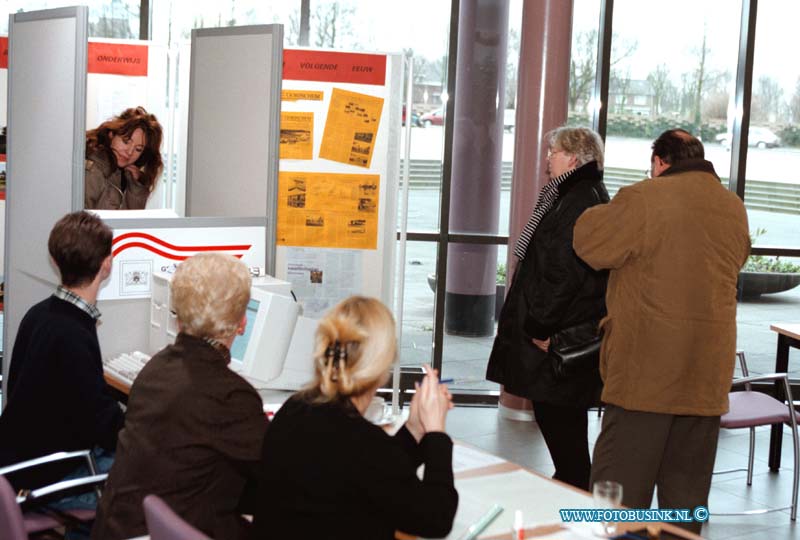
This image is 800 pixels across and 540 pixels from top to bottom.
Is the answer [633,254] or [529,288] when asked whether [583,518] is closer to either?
[633,254]

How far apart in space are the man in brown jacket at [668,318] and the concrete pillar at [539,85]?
260cm

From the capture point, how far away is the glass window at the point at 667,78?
22.4ft

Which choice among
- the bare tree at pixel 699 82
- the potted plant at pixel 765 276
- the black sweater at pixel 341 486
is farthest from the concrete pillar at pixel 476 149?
the black sweater at pixel 341 486

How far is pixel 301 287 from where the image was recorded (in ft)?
17.0

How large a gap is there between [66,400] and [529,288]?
1741mm

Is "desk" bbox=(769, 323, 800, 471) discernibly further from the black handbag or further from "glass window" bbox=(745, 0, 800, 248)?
"glass window" bbox=(745, 0, 800, 248)

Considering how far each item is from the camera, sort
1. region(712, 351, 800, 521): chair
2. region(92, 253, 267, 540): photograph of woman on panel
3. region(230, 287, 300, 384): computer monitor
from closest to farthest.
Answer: region(92, 253, 267, 540): photograph of woman on panel, region(230, 287, 300, 384): computer monitor, region(712, 351, 800, 521): chair

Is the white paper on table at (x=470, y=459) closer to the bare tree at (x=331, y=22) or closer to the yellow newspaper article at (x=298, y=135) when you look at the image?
the yellow newspaper article at (x=298, y=135)

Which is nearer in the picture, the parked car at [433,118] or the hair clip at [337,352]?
the hair clip at [337,352]

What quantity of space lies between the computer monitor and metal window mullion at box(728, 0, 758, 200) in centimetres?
437

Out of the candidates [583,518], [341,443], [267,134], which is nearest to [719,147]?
[267,134]

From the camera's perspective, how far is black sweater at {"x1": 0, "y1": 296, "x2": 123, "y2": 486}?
Answer: 122 inches

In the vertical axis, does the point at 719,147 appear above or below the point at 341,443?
above

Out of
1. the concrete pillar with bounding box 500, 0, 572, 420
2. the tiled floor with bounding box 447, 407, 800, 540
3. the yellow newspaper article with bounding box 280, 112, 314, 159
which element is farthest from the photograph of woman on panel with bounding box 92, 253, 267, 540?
the concrete pillar with bounding box 500, 0, 572, 420
